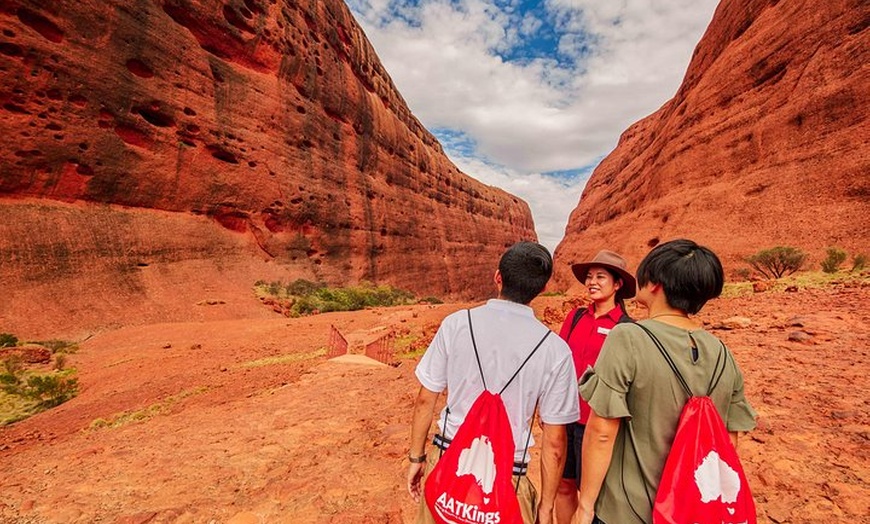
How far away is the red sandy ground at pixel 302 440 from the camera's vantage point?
270 cm

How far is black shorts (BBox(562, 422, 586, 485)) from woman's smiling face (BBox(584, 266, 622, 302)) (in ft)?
2.87

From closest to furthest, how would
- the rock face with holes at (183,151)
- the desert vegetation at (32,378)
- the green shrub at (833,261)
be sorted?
the desert vegetation at (32,378)
the rock face with holes at (183,151)
the green shrub at (833,261)

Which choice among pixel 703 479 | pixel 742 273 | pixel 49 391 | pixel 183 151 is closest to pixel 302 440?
pixel 703 479

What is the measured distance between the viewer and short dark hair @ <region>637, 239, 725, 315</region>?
1.53m

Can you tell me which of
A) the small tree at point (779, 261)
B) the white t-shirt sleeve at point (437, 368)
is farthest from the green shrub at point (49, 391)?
the small tree at point (779, 261)

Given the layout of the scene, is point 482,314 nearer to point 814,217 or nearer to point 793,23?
point 814,217

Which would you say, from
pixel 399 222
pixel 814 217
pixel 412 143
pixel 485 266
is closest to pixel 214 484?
pixel 814 217

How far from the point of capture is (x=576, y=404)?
164 cm

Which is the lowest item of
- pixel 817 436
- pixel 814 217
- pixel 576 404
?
pixel 817 436

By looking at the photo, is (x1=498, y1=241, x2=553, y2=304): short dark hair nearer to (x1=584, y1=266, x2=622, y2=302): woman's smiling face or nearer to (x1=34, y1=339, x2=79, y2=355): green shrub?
(x1=584, y1=266, x2=622, y2=302): woman's smiling face

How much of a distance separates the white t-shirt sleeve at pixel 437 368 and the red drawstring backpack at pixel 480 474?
383mm

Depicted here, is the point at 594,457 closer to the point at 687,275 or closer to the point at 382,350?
the point at 687,275

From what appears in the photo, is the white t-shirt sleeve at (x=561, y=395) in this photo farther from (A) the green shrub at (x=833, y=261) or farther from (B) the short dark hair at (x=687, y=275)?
(A) the green shrub at (x=833, y=261)

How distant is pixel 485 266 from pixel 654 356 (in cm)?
4542
